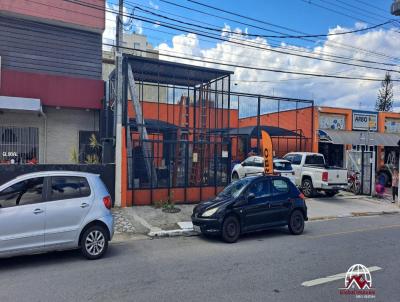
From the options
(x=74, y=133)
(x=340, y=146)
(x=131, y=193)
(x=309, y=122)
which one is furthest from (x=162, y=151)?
(x=340, y=146)

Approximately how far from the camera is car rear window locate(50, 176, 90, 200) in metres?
7.39

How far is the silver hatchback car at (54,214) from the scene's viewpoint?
6836mm

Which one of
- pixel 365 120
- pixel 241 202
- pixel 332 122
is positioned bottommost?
pixel 241 202

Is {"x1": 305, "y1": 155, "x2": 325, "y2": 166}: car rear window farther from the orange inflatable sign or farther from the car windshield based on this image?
the car windshield

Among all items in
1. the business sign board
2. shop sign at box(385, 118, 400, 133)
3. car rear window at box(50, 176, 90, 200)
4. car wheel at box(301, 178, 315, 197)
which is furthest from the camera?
shop sign at box(385, 118, 400, 133)

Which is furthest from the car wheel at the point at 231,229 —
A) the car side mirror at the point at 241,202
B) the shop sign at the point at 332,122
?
the shop sign at the point at 332,122

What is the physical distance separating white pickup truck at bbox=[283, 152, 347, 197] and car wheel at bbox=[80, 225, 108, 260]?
38.9 ft

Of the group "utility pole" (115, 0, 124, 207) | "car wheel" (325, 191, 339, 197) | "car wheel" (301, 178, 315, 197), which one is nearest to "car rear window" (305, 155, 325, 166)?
"car wheel" (301, 178, 315, 197)

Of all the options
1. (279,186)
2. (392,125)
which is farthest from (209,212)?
(392,125)

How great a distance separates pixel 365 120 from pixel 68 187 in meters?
22.4

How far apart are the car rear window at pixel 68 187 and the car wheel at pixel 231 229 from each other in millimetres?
3366

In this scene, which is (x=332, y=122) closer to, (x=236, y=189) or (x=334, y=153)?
(x=334, y=153)

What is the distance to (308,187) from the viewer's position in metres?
17.9

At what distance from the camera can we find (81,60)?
55.0ft
